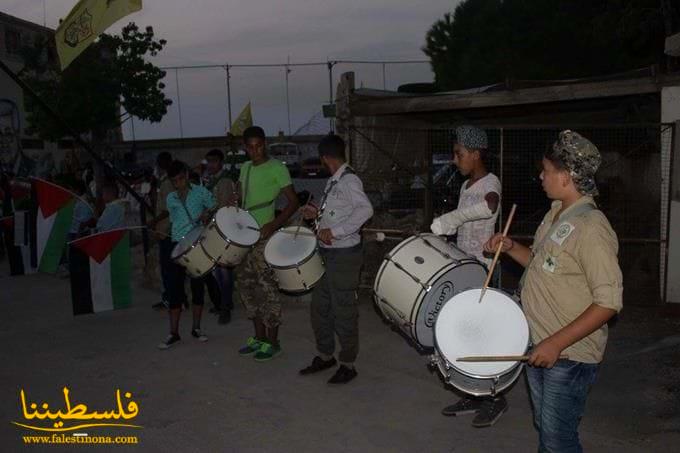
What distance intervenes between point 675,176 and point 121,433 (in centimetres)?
586

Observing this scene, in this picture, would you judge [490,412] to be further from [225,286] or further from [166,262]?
[225,286]

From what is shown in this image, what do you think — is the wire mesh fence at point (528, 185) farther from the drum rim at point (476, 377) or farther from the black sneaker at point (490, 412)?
the drum rim at point (476, 377)

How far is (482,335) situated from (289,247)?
8.18ft

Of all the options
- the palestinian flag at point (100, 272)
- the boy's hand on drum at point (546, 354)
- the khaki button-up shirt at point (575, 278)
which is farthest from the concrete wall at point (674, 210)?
the palestinian flag at point (100, 272)

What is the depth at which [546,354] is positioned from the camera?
8.83 feet

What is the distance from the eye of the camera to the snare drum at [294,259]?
5.14 meters

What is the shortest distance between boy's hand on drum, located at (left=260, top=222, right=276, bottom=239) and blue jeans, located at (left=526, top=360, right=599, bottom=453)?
10.6 feet

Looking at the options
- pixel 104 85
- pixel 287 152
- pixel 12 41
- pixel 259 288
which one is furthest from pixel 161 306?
pixel 12 41

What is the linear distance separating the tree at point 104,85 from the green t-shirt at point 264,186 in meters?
21.7

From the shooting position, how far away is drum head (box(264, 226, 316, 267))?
518 cm

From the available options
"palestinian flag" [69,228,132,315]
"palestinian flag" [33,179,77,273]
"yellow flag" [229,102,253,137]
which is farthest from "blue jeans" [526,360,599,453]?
"yellow flag" [229,102,253,137]

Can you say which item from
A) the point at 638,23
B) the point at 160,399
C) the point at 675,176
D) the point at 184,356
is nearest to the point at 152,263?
the point at 184,356

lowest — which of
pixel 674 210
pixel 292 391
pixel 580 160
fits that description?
pixel 292 391

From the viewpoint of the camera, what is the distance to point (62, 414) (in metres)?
4.83
